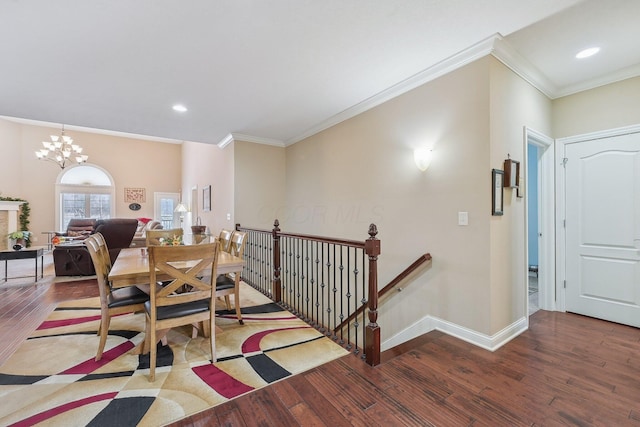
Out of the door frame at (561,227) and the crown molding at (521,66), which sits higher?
the crown molding at (521,66)

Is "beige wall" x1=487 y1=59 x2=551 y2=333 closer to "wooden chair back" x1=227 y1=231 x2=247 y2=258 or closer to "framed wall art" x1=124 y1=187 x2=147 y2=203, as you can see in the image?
"wooden chair back" x1=227 y1=231 x2=247 y2=258

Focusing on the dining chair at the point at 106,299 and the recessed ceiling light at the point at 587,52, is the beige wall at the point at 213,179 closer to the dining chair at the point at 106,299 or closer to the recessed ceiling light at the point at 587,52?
the dining chair at the point at 106,299

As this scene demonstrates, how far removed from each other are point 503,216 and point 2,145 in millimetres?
12088

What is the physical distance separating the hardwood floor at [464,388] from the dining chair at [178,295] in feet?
2.20

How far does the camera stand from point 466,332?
256 cm

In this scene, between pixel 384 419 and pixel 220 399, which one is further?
pixel 220 399

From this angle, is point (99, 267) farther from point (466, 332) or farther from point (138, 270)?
point (466, 332)

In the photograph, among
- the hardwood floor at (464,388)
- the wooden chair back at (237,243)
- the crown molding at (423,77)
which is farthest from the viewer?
the wooden chair back at (237,243)

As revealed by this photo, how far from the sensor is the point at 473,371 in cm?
207

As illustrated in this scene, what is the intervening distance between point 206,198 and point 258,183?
2203mm

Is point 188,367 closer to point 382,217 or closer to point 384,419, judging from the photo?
point 384,419

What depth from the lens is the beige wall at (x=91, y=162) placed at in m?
8.18

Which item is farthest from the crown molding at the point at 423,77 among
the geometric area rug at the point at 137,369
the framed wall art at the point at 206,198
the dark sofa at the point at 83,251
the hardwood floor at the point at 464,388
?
the dark sofa at the point at 83,251

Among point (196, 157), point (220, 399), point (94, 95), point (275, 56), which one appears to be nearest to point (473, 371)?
point (220, 399)
